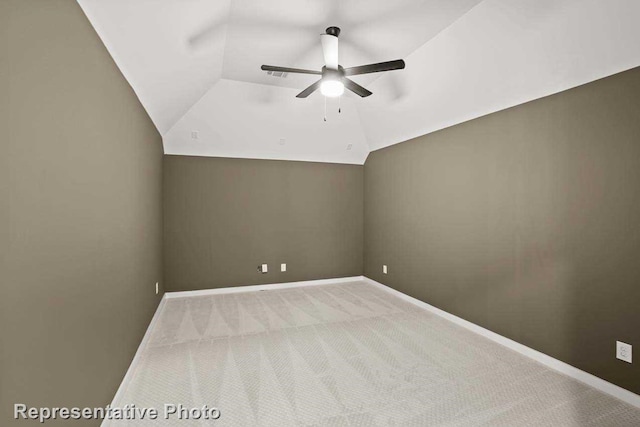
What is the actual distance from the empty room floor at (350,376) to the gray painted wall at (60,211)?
62 centimetres

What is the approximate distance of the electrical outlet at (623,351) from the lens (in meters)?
2.15

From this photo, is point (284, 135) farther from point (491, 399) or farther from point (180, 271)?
point (491, 399)

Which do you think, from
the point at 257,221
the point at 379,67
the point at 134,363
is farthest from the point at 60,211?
the point at 257,221

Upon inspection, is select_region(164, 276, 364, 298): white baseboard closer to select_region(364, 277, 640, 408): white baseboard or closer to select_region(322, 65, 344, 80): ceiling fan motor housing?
select_region(364, 277, 640, 408): white baseboard

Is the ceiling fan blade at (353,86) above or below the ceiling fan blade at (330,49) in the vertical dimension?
below

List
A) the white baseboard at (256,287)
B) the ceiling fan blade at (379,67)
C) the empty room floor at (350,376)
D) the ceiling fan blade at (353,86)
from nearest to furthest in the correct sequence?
the empty room floor at (350,376) → the ceiling fan blade at (379,67) → the ceiling fan blade at (353,86) → the white baseboard at (256,287)

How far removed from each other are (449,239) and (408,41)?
87.3 inches

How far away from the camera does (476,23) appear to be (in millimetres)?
2463

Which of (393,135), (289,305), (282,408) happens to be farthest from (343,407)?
(393,135)

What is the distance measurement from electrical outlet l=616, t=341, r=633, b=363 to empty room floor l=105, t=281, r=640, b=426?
305 mm

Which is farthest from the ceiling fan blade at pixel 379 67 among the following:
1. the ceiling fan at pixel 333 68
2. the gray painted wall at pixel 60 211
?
the gray painted wall at pixel 60 211

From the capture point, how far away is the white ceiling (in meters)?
2.03

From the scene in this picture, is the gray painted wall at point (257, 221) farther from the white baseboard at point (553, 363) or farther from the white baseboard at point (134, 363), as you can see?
the white baseboard at point (553, 363)

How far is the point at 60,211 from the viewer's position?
52.2 inches
